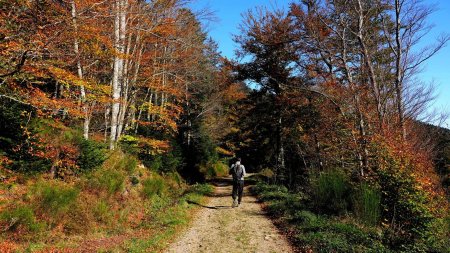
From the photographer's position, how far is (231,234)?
8.30 meters

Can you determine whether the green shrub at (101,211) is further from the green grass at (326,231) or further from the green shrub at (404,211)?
the green shrub at (404,211)

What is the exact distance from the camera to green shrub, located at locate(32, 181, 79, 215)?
25.7 feet

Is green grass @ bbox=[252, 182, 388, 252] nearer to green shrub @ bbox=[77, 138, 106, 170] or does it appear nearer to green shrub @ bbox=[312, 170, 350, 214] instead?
green shrub @ bbox=[312, 170, 350, 214]

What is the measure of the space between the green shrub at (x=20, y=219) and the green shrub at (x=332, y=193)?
8143mm

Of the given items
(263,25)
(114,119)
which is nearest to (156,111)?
(114,119)

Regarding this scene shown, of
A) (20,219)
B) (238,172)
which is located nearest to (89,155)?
(20,219)

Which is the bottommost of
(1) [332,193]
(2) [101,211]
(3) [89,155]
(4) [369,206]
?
(2) [101,211]

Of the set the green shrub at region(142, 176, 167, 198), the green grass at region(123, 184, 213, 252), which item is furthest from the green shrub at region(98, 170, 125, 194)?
the green grass at region(123, 184, 213, 252)

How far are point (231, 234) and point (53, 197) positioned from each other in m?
4.86

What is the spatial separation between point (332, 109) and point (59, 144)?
11.7 meters

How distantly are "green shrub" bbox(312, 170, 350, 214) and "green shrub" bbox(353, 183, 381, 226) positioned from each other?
2.53 feet

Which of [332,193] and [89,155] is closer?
[332,193]

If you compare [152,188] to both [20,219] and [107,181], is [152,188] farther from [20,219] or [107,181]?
[20,219]

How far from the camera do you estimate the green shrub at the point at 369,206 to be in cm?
816
